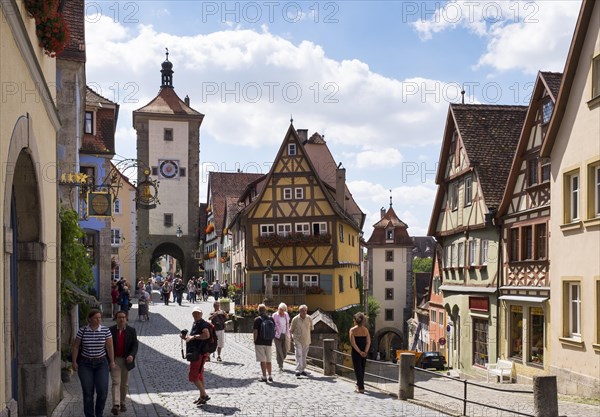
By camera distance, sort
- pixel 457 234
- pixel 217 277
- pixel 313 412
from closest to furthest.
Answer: pixel 313 412, pixel 457 234, pixel 217 277

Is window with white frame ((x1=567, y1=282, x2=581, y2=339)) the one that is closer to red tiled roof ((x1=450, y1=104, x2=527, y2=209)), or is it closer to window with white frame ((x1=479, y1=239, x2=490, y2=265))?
A: red tiled roof ((x1=450, y1=104, x2=527, y2=209))

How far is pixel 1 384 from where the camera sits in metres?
7.71

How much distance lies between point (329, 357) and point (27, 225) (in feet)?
28.4

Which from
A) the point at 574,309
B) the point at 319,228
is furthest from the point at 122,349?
the point at 319,228

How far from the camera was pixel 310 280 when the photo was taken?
127 ft

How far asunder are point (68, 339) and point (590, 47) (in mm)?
13062

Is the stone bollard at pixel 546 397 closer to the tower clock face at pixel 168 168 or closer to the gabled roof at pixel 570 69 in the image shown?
the gabled roof at pixel 570 69

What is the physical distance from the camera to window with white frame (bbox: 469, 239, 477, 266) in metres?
27.1

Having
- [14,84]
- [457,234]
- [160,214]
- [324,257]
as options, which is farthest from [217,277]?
[14,84]

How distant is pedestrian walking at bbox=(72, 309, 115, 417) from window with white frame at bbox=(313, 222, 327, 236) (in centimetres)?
2839

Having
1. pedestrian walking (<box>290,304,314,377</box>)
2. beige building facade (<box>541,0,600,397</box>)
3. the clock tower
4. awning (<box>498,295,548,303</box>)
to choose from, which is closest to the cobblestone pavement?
pedestrian walking (<box>290,304,314,377</box>)

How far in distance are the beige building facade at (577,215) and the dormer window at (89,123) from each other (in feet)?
57.9

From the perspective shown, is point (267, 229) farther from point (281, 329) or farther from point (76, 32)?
point (281, 329)

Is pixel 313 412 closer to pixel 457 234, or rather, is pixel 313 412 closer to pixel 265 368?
pixel 265 368
